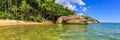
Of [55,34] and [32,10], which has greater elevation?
[32,10]

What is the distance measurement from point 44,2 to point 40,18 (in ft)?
26.8

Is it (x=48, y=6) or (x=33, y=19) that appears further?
(x=48, y=6)

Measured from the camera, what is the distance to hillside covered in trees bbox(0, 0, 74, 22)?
6969 centimetres

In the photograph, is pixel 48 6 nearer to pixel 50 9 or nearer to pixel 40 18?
pixel 50 9

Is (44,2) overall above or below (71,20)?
above

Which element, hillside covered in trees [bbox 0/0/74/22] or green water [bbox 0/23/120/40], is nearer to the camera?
green water [bbox 0/23/120/40]

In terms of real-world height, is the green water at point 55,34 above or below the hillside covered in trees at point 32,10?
below

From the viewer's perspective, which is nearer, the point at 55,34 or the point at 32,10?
the point at 55,34

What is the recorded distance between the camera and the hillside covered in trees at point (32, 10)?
6969cm

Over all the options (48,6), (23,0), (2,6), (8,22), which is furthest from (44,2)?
(8,22)

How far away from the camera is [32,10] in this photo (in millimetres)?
76250

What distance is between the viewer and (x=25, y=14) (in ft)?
237

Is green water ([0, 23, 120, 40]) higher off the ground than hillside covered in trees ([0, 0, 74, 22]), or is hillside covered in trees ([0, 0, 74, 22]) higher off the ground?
hillside covered in trees ([0, 0, 74, 22])

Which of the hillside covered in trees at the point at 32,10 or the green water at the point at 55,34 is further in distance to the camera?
the hillside covered in trees at the point at 32,10
